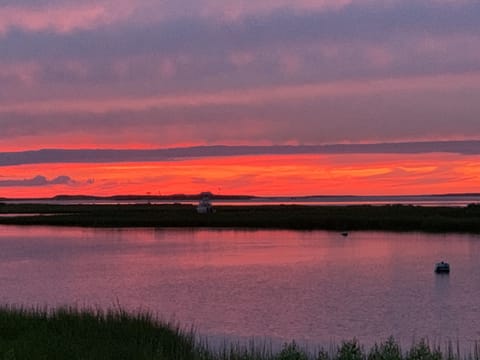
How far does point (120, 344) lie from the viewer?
1456 cm

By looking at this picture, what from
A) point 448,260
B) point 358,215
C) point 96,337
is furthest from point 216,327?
point 358,215

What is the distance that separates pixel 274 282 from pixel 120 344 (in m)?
15.9

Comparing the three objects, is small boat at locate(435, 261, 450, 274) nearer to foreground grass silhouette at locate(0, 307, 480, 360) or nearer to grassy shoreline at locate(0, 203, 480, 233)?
foreground grass silhouette at locate(0, 307, 480, 360)

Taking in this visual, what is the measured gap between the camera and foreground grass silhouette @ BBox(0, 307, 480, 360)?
1245cm

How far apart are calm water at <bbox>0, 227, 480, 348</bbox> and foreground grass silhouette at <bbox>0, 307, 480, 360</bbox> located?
11.8 feet

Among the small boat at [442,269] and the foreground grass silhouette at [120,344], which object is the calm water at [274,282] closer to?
the small boat at [442,269]

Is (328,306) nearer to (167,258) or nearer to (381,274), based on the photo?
(381,274)

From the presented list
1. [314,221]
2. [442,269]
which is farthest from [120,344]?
[314,221]

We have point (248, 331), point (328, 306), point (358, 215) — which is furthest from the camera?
point (358, 215)

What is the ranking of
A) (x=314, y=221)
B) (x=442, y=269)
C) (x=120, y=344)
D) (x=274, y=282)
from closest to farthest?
(x=120, y=344) < (x=274, y=282) < (x=442, y=269) < (x=314, y=221)

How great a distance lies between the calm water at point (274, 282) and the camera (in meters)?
21.0

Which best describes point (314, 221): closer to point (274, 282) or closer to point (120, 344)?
point (274, 282)

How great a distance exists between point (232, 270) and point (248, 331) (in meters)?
14.5

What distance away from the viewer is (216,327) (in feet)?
68.2
